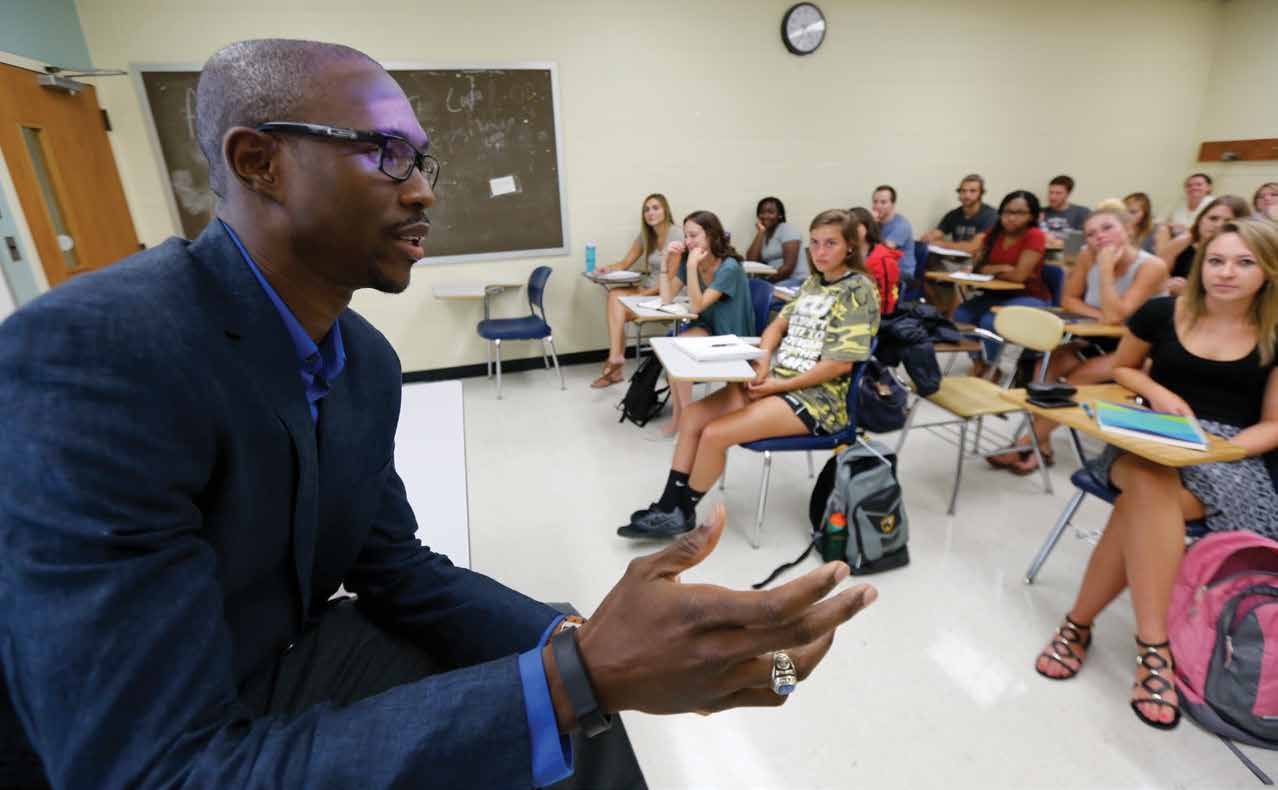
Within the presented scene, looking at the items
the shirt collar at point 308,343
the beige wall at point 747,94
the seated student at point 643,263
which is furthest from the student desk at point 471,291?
the shirt collar at point 308,343

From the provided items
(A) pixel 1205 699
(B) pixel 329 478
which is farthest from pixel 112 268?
(A) pixel 1205 699

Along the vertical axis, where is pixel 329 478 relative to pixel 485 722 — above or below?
above

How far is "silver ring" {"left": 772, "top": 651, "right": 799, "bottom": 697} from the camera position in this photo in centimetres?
59

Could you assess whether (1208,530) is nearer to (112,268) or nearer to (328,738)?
(328,738)

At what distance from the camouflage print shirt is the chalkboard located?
2.86 m

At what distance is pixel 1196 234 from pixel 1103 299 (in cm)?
97

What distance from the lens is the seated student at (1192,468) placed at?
1.69 m

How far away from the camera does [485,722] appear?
547 mm

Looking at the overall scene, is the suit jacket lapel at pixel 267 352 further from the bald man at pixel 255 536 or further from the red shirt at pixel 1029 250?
the red shirt at pixel 1029 250

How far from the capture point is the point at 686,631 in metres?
0.53

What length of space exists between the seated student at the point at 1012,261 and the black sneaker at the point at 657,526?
2708 millimetres

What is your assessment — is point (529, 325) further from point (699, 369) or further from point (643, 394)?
point (699, 369)

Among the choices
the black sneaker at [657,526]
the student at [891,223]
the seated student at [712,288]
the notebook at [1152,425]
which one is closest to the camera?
the notebook at [1152,425]

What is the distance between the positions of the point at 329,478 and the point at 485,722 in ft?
1.39
